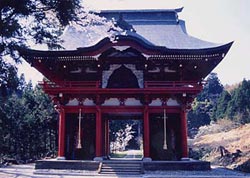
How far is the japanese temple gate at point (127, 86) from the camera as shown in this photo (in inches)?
576

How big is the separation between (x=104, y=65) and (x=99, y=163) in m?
5.08

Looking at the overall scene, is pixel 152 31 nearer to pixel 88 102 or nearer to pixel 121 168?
pixel 88 102

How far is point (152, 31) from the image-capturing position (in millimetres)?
18969

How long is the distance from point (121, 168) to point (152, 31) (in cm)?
943

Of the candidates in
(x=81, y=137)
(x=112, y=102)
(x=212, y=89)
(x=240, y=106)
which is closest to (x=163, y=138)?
(x=112, y=102)

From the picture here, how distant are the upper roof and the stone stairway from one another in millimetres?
6059

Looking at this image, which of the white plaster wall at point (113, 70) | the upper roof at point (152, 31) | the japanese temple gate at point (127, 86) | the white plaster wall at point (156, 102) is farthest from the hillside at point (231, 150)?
the upper roof at point (152, 31)

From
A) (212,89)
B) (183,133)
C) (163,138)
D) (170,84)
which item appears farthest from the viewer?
(212,89)

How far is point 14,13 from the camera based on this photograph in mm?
8820

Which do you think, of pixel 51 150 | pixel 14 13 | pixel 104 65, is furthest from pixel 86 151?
pixel 51 150

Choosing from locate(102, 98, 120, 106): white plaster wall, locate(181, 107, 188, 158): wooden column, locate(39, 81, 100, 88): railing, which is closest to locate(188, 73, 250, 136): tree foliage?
locate(181, 107, 188, 158): wooden column

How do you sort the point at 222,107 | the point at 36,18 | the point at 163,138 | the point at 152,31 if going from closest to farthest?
the point at 36,18
the point at 163,138
the point at 152,31
the point at 222,107

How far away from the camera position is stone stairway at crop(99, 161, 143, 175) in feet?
42.4

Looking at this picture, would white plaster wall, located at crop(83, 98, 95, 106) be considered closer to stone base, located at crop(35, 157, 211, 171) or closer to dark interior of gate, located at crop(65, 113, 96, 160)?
dark interior of gate, located at crop(65, 113, 96, 160)
